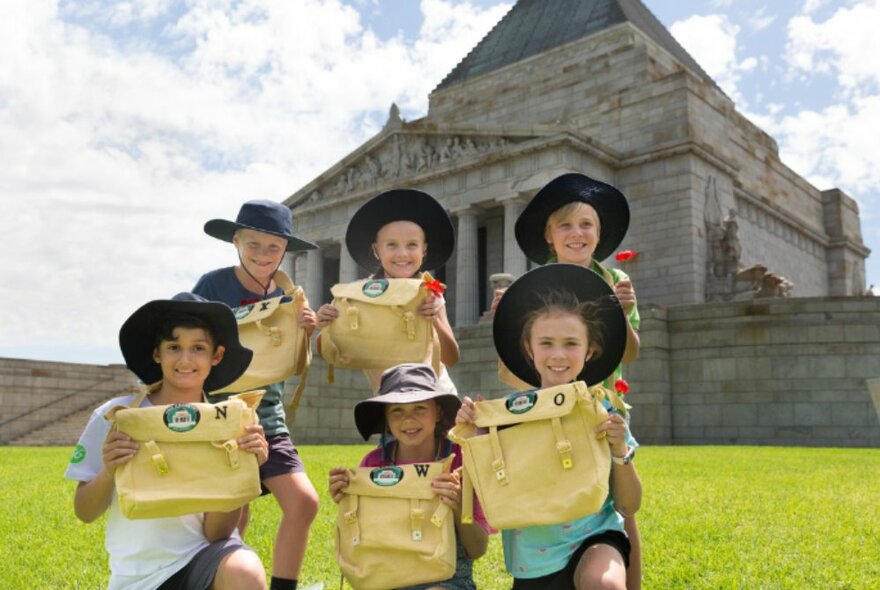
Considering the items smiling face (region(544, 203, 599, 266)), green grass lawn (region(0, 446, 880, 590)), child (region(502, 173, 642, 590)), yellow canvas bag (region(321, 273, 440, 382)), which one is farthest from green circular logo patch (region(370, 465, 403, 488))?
green grass lawn (region(0, 446, 880, 590))

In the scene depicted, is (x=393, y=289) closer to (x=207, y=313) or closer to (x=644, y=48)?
(x=207, y=313)

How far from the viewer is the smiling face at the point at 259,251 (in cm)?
422

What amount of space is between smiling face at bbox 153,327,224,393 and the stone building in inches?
667

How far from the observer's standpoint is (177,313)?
3336mm

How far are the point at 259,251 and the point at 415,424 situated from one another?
1370 mm

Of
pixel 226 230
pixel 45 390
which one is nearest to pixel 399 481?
pixel 226 230

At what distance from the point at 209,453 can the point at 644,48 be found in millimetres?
33243

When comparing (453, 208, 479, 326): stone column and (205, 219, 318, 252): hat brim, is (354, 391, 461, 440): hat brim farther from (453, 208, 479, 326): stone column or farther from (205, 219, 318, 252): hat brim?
(453, 208, 479, 326): stone column

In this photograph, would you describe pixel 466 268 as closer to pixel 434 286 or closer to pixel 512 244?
pixel 512 244

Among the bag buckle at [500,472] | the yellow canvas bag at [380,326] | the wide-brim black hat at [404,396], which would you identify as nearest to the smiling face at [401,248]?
the yellow canvas bag at [380,326]

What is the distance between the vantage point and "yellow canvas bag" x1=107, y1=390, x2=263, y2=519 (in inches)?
114

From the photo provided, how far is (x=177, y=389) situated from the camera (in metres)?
3.33

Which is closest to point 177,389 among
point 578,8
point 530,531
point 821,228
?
point 530,531

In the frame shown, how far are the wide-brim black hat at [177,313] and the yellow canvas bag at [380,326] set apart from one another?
60 centimetres
